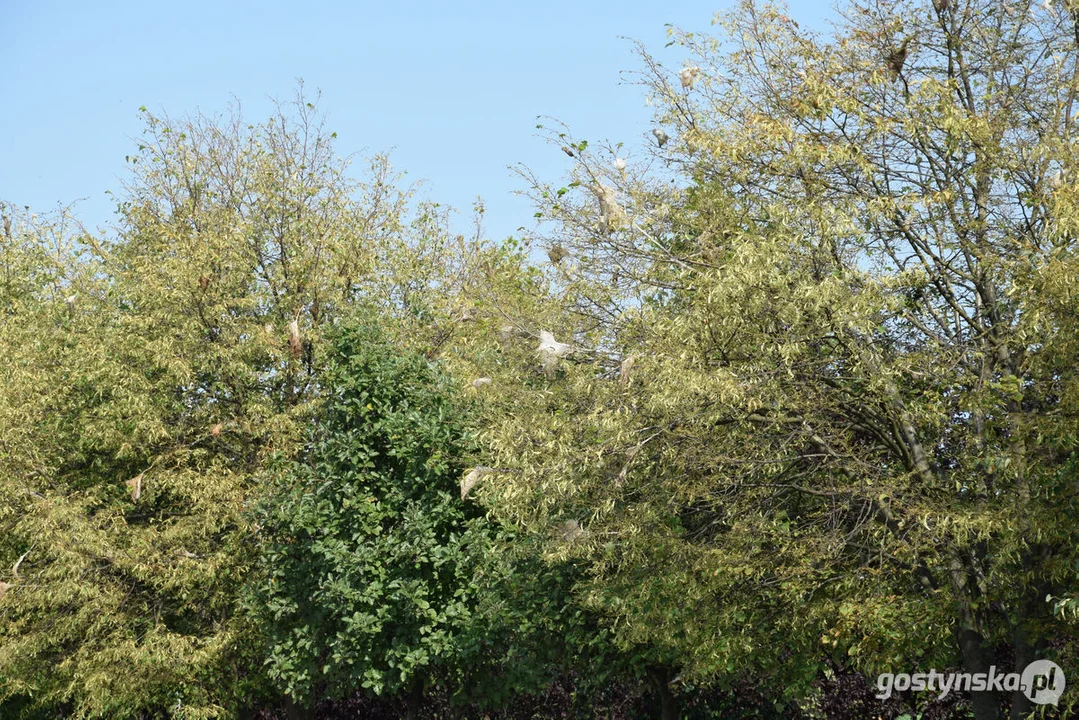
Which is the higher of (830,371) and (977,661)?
(830,371)

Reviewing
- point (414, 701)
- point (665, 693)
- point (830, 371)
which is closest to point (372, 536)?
point (414, 701)

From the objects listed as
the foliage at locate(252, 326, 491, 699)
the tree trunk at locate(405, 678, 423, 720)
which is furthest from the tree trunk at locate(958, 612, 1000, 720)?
the tree trunk at locate(405, 678, 423, 720)

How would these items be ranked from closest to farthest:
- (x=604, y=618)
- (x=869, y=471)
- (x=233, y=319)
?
(x=869, y=471) < (x=604, y=618) < (x=233, y=319)

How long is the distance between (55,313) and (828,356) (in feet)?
49.9

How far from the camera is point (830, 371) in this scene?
1206cm

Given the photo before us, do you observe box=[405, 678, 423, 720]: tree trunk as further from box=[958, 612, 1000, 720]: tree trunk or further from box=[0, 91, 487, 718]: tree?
box=[958, 612, 1000, 720]: tree trunk

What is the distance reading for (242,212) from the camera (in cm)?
2194

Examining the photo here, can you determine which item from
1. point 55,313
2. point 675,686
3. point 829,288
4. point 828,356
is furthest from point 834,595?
point 55,313

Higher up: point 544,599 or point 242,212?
point 242,212

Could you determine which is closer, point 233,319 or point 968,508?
point 968,508

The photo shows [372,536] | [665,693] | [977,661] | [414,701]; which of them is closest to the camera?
[977,661]

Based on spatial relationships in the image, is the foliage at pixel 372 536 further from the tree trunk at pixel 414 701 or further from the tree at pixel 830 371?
the tree at pixel 830 371

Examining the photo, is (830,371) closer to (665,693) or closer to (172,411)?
(665,693)

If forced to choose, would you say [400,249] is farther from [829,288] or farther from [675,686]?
[829,288]
